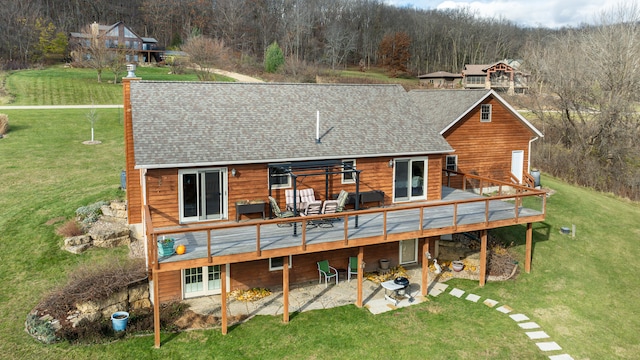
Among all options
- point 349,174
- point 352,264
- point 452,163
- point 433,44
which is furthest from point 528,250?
point 433,44

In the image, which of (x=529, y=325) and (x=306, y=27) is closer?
(x=529, y=325)

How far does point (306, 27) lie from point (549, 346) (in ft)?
260

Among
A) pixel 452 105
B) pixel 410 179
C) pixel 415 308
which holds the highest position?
pixel 452 105

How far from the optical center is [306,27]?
278ft

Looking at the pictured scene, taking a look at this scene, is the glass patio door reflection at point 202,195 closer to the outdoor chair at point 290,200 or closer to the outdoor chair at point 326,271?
the outdoor chair at point 290,200

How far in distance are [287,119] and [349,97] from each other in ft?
11.2

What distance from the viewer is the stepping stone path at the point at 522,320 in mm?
12586

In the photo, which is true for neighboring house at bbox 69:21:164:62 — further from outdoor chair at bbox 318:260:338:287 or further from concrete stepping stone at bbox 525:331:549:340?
concrete stepping stone at bbox 525:331:549:340

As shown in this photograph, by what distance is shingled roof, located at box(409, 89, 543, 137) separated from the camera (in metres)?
22.1

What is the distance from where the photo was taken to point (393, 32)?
97250mm

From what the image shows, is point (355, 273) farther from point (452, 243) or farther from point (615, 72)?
point (615, 72)

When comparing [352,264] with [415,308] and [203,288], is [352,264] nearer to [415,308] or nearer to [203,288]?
[415,308]

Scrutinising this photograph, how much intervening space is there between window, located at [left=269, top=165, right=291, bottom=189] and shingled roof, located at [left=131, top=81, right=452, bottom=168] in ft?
1.33

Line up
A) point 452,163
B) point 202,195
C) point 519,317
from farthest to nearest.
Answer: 1. point 452,163
2. point 202,195
3. point 519,317
